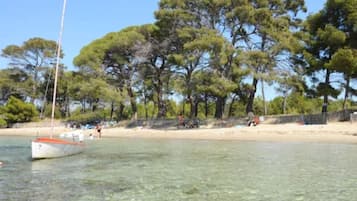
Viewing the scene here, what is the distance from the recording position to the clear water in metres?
12.5

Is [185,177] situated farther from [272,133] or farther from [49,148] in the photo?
[272,133]

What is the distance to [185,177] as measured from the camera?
15.7m

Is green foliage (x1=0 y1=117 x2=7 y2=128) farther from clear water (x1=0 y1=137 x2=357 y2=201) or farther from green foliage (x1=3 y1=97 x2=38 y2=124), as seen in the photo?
clear water (x1=0 y1=137 x2=357 y2=201)

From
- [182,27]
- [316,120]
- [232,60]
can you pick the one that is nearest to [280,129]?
[316,120]

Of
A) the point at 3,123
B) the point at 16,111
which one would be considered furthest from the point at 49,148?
the point at 3,123

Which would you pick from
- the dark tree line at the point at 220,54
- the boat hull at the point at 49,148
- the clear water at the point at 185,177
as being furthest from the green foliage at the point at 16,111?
the boat hull at the point at 49,148

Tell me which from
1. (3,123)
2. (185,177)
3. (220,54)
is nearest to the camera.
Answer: (185,177)

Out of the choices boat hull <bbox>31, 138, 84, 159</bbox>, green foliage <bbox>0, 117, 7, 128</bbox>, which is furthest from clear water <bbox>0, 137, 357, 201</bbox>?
green foliage <bbox>0, 117, 7, 128</bbox>

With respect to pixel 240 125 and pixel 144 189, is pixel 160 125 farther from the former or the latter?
pixel 144 189

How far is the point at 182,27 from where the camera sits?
48.7 meters

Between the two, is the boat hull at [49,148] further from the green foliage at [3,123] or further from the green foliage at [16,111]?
the green foliage at [3,123]

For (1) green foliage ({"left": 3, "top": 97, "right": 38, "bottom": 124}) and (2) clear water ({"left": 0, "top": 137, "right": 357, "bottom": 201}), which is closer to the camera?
(2) clear water ({"left": 0, "top": 137, "right": 357, "bottom": 201})

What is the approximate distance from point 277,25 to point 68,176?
35.1m

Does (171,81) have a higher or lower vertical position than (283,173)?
higher
